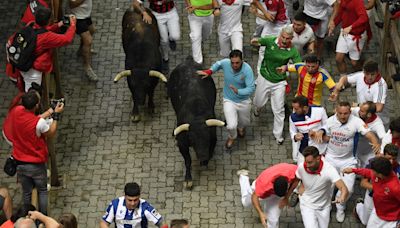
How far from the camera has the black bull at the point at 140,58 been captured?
17.3 m

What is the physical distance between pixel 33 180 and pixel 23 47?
2176 millimetres

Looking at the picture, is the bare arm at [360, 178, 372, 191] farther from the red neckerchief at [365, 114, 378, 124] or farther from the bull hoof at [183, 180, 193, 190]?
the bull hoof at [183, 180, 193, 190]

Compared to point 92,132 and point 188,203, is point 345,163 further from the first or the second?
point 92,132

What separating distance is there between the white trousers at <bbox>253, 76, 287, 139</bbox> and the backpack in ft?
13.1

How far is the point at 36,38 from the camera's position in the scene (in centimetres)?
1556

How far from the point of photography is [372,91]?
51.9 feet

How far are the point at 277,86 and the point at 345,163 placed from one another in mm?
2249

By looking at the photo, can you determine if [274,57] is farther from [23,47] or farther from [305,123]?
[23,47]

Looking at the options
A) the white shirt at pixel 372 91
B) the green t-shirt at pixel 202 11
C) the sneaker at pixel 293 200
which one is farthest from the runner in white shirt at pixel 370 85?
the green t-shirt at pixel 202 11

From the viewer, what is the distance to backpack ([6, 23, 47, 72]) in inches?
610

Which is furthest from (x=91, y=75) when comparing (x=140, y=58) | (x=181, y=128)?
(x=181, y=128)

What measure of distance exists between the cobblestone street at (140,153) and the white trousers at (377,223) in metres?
0.97

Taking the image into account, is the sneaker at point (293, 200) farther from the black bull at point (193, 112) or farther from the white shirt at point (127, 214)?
the white shirt at point (127, 214)

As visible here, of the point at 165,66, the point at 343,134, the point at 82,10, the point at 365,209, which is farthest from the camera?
the point at 165,66
